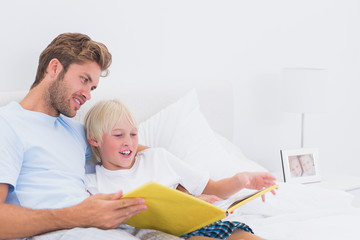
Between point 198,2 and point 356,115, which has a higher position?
point 198,2

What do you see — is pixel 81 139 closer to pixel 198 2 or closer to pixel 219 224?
pixel 219 224

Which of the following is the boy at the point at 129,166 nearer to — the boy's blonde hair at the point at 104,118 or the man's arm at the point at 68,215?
the boy's blonde hair at the point at 104,118

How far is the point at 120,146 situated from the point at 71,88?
9.8 inches

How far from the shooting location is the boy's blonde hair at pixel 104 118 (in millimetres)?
1567

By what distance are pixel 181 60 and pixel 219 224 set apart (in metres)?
1.13

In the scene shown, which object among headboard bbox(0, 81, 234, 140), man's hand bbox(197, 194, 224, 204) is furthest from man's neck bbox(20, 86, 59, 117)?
man's hand bbox(197, 194, 224, 204)

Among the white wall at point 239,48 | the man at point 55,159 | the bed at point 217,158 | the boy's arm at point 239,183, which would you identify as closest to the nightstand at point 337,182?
the white wall at point 239,48

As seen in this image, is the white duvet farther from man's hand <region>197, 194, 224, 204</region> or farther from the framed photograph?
the framed photograph

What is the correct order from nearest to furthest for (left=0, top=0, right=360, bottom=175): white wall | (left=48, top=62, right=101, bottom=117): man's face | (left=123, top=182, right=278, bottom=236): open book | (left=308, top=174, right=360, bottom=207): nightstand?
(left=123, top=182, right=278, bottom=236): open book → (left=48, top=62, right=101, bottom=117): man's face → (left=0, top=0, right=360, bottom=175): white wall → (left=308, top=174, right=360, bottom=207): nightstand

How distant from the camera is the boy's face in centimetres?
156

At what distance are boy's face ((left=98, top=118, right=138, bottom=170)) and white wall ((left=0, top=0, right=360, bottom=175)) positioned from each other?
1.59 ft

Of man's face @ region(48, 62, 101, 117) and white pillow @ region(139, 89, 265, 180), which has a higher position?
man's face @ region(48, 62, 101, 117)

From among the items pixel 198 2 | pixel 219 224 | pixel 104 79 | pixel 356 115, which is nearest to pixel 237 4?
pixel 198 2

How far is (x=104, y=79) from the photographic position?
2.05m
